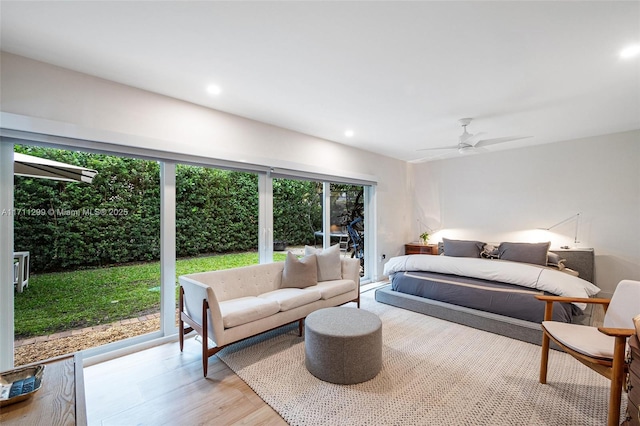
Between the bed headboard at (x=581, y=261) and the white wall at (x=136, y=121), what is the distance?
380cm

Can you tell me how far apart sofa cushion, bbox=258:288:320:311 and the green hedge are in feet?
2.90

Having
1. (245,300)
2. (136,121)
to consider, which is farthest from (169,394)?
(136,121)

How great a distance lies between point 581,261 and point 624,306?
2713 mm

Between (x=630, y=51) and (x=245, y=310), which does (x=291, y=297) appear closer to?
(x=245, y=310)

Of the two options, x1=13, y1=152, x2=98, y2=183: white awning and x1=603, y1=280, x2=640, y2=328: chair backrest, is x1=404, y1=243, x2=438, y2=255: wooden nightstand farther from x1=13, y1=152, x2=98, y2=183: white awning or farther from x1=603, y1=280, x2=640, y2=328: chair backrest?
x1=13, y1=152, x2=98, y2=183: white awning

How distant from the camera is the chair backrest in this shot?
6.52 ft

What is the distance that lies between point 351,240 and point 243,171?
2.71 m

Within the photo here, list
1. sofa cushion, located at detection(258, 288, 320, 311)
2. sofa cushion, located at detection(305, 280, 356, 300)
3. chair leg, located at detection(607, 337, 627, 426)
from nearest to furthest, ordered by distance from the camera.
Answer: chair leg, located at detection(607, 337, 627, 426) < sofa cushion, located at detection(258, 288, 320, 311) < sofa cushion, located at detection(305, 280, 356, 300)

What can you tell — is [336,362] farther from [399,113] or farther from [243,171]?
[399,113]

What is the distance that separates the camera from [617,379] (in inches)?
63.4

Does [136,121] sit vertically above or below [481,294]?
above

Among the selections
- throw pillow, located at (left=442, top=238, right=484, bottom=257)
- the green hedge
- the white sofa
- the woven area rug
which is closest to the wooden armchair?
the woven area rug

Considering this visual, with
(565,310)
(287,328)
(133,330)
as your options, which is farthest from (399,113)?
(133,330)

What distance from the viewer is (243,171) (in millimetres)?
3562
